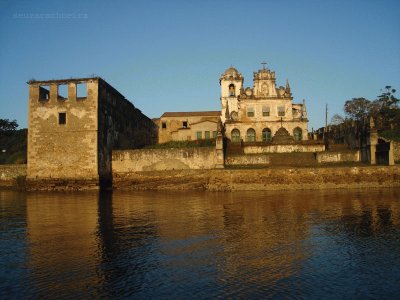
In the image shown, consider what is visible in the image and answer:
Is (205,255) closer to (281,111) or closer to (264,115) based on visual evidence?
(264,115)

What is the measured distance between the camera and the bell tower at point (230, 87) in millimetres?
61938

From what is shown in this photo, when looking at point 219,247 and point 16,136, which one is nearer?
point 219,247

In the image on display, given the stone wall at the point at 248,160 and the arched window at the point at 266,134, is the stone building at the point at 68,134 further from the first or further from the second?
the arched window at the point at 266,134

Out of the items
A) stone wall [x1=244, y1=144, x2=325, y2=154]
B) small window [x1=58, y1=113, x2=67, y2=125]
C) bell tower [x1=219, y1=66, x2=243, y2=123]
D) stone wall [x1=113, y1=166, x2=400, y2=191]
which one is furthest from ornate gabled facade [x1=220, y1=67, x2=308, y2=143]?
small window [x1=58, y1=113, x2=67, y2=125]

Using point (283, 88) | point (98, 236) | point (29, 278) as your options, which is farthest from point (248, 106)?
point (29, 278)

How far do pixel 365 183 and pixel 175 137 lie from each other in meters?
37.4

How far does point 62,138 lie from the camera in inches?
1286

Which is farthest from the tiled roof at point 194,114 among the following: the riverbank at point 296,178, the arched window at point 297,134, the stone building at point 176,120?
the riverbank at point 296,178

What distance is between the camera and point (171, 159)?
3134cm

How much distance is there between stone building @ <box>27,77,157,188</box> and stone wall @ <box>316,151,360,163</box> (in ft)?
A: 60.2

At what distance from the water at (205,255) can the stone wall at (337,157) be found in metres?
18.2

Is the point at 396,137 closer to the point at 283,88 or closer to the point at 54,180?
the point at 283,88

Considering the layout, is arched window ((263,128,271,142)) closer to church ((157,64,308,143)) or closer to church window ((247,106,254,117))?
church ((157,64,308,143))

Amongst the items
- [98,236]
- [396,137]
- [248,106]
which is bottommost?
[98,236]
